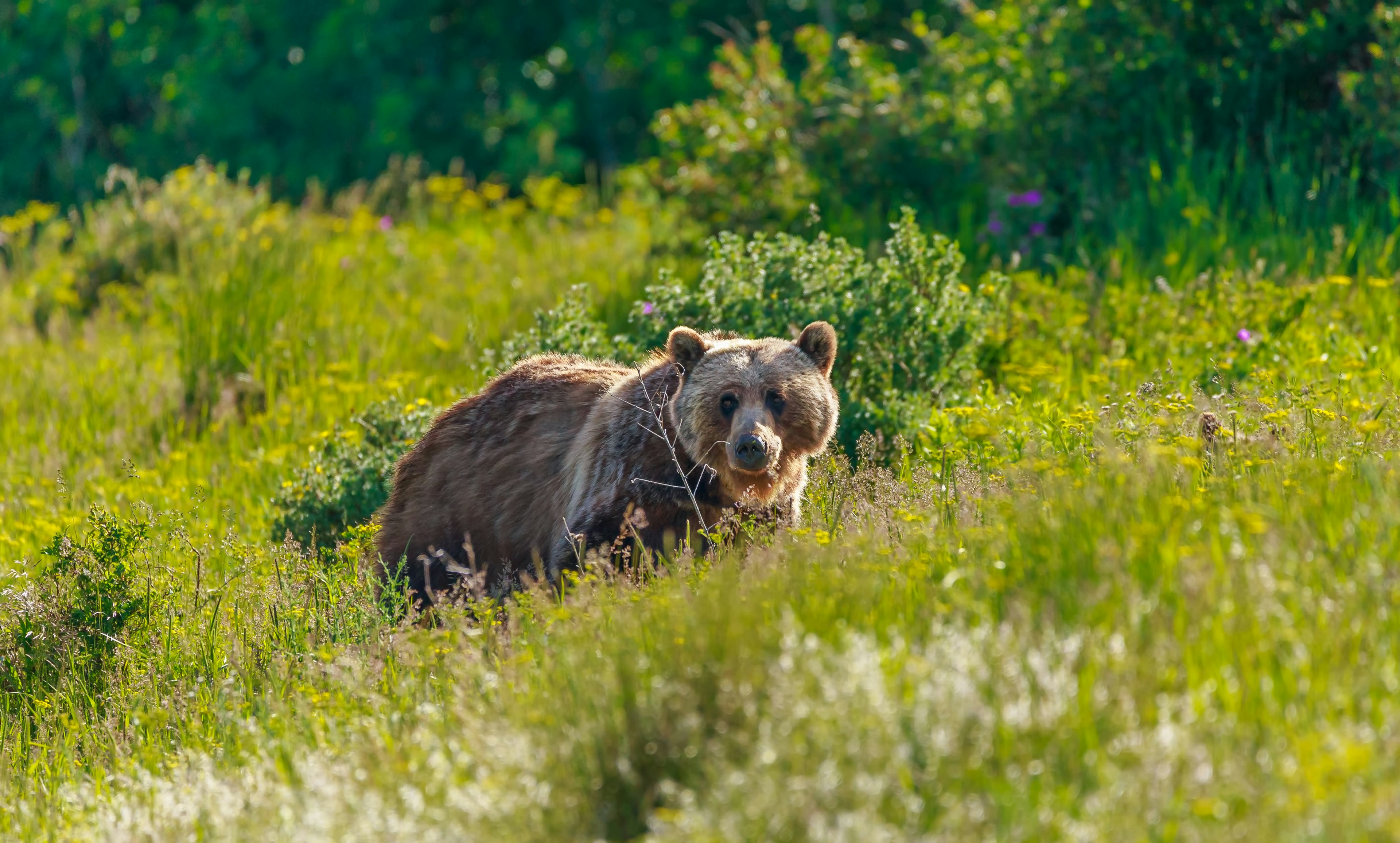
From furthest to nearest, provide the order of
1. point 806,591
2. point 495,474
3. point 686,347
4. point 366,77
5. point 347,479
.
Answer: point 366,77
point 347,479
point 495,474
point 686,347
point 806,591

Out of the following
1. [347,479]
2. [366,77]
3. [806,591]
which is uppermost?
[806,591]

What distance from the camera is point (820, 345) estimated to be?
6.39 metres

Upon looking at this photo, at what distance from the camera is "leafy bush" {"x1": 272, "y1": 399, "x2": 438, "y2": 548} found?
763 cm

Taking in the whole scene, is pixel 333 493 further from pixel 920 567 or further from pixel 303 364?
pixel 920 567

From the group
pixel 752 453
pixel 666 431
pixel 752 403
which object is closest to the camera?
pixel 752 453

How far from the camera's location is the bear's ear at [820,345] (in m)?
6.33

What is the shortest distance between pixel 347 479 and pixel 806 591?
4.24 m

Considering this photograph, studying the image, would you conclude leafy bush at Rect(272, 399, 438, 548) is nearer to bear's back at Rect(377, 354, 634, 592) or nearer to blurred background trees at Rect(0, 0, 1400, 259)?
bear's back at Rect(377, 354, 634, 592)

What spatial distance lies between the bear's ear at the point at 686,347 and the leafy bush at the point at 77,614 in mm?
2481

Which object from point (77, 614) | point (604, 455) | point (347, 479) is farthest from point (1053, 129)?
point (77, 614)

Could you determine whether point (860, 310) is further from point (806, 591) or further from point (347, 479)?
point (806, 591)

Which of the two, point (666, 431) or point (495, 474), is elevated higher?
point (666, 431)

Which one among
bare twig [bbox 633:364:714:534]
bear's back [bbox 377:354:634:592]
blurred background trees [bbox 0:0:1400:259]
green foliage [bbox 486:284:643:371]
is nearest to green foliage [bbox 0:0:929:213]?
blurred background trees [bbox 0:0:1400:259]

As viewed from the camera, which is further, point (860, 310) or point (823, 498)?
point (860, 310)
